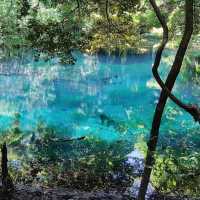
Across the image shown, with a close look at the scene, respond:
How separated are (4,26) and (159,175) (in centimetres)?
563

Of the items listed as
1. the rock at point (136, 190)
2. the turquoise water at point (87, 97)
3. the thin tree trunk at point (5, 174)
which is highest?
the thin tree trunk at point (5, 174)

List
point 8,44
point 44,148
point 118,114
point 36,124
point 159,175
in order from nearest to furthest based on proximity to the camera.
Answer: point 159,175 < point 8,44 < point 44,148 < point 36,124 < point 118,114

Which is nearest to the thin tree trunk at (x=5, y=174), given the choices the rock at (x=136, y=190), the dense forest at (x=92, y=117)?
the dense forest at (x=92, y=117)

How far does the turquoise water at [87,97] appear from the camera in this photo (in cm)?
2034

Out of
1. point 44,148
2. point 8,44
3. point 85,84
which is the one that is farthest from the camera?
point 85,84

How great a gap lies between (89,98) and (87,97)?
0.30 m

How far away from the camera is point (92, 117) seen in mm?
22516

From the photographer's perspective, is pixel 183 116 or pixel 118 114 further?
pixel 118 114

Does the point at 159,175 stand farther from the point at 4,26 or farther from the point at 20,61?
the point at 20,61

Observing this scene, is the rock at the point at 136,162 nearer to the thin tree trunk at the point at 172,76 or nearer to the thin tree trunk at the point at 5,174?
the thin tree trunk at the point at 5,174

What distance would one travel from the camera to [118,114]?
23.6 m

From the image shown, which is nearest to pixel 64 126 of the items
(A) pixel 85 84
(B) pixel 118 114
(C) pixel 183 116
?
(B) pixel 118 114

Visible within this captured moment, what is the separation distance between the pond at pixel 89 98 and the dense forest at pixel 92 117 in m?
0.06

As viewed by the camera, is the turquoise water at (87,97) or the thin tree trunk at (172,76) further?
the turquoise water at (87,97)
